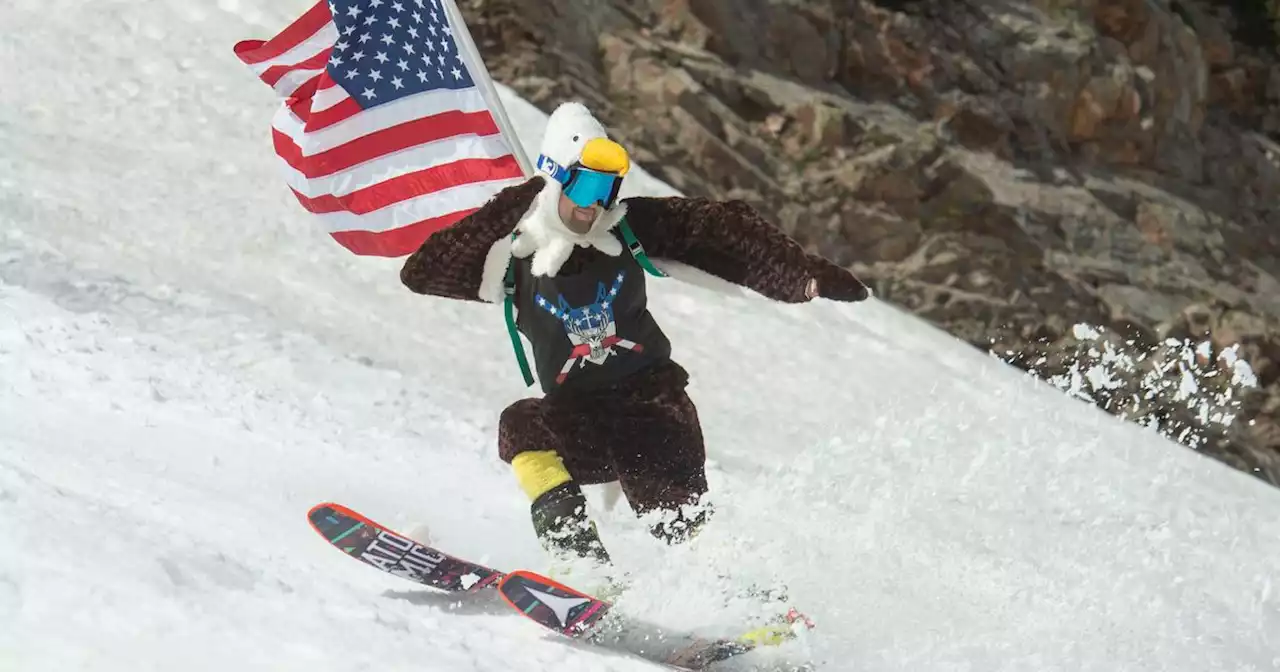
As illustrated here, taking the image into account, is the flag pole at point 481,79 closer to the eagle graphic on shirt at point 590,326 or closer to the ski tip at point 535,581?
the eagle graphic on shirt at point 590,326

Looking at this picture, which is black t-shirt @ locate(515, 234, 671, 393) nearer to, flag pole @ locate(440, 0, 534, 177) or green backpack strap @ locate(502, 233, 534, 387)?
green backpack strap @ locate(502, 233, 534, 387)

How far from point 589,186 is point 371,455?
7.19ft

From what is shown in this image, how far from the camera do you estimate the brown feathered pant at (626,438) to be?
11.7ft

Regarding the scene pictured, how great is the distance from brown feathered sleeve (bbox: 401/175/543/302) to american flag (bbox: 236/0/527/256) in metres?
0.71

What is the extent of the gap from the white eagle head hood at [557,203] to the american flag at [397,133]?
74cm

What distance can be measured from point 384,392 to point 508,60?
590cm

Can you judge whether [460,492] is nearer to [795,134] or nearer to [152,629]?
[152,629]

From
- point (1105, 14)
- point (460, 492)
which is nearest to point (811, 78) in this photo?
point (1105, 14)

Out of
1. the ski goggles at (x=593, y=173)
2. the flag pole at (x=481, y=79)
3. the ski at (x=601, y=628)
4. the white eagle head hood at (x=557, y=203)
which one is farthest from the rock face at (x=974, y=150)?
the ski at (x=601, y=628)

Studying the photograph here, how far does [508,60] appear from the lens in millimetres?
10898

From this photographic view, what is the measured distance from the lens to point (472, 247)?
3.37 m

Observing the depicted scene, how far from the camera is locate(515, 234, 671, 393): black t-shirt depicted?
3.42 m

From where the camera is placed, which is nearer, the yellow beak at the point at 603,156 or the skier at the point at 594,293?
the yellow beak at the point at 603,156

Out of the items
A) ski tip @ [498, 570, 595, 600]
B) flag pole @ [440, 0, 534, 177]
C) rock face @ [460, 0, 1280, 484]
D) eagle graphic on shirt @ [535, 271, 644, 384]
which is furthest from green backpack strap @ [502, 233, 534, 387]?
rock face @ [460, 0, 1280, 484]
